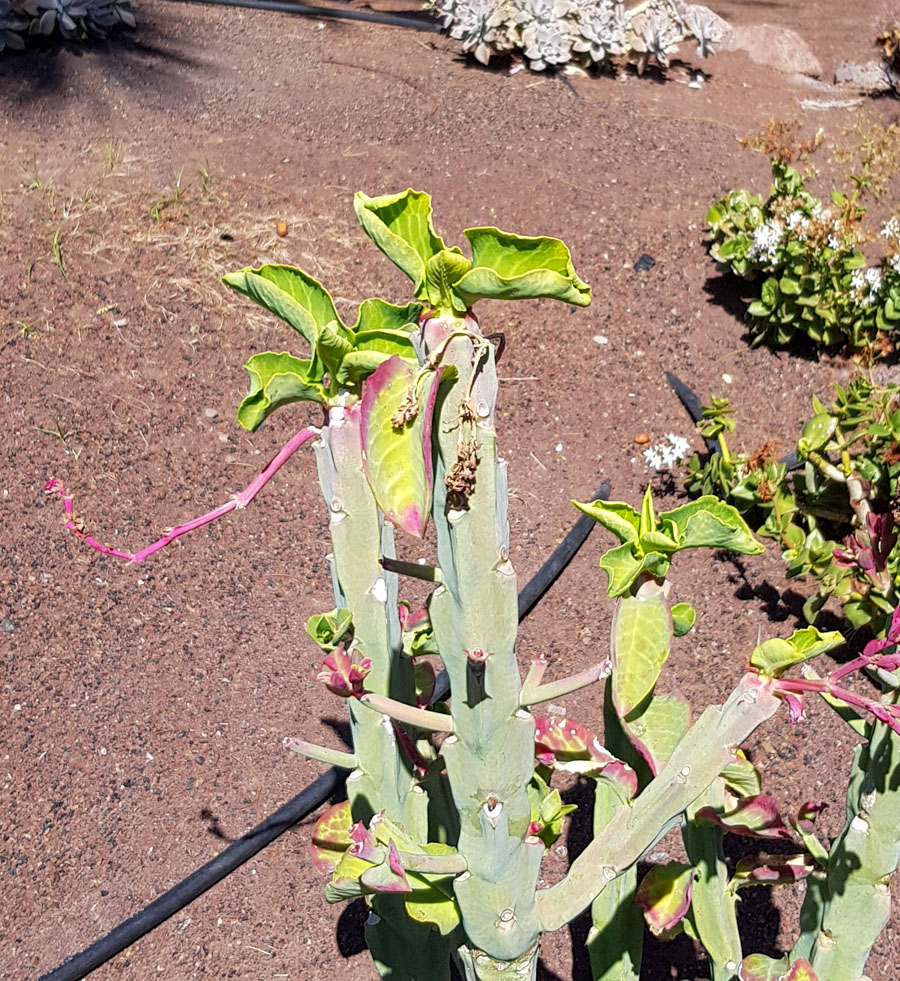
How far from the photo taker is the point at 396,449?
0.86m

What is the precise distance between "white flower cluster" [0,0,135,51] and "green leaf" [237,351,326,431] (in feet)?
14.6

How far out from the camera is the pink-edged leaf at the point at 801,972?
1249 mm

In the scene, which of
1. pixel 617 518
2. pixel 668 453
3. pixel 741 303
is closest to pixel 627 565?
pixel 617 518

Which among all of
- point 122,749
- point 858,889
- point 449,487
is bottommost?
point 122,749

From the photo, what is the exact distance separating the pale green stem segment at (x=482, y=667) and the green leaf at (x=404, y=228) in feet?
0.26

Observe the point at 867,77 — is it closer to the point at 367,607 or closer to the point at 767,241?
the point at 767,241

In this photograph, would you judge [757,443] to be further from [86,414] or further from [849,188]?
[86,414]

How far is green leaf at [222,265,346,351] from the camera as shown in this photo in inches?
37.8

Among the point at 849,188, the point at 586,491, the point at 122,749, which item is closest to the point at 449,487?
the point at 122,749

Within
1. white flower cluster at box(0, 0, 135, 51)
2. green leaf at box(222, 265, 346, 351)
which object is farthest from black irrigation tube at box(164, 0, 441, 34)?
green leaf at box(222, 265, 346, 351)

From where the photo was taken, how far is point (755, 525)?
2994 millimetres

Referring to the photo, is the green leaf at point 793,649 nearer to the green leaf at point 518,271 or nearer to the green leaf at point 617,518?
the green leaf at point 617,518

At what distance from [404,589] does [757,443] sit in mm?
1186

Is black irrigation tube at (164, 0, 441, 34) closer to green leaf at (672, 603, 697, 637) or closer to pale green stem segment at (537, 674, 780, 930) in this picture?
green leaf at (672, 603, 697, 637)
